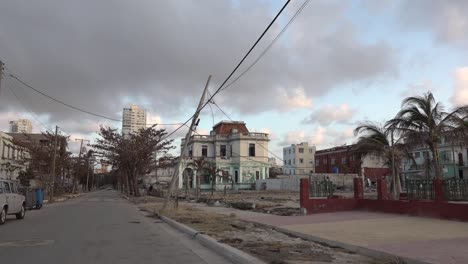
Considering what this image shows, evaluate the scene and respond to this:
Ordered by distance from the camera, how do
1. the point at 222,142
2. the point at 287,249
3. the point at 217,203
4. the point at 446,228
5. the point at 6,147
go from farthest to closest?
the point at 222,142 → the point at 6,147 → the point at 217,203 → the point at 446,228 → the point at 287,249

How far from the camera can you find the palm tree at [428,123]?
2264cm

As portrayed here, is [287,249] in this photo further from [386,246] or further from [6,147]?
[6,147]

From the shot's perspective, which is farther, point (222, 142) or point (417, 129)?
point (222, 142)

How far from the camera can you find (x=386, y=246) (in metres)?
10.8

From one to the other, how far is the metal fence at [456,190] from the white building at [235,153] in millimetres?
65575

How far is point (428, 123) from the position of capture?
23.1 m

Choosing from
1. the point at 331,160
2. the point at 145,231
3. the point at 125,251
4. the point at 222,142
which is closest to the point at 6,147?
the point at 222,142

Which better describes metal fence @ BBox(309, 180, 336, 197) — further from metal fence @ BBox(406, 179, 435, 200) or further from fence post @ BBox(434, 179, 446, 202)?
fence post @ BBox(434, 179, 446, 202)

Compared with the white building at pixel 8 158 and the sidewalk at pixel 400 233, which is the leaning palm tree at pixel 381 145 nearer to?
the sidewalk at pixel 400 233

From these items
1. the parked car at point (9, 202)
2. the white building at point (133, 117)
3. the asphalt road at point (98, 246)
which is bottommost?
the asphalt road at point (98, 246)

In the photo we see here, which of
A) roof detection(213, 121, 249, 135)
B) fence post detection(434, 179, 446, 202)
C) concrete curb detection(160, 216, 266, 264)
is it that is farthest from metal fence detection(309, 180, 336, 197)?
roof detection(213, 121, 249, 135)

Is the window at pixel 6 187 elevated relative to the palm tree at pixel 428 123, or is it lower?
lower

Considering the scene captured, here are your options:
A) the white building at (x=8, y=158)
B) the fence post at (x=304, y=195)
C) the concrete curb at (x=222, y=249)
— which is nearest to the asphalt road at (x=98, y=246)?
the concrete curb at (x=222, y=249)

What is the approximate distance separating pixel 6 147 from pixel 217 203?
40668 millimetres
